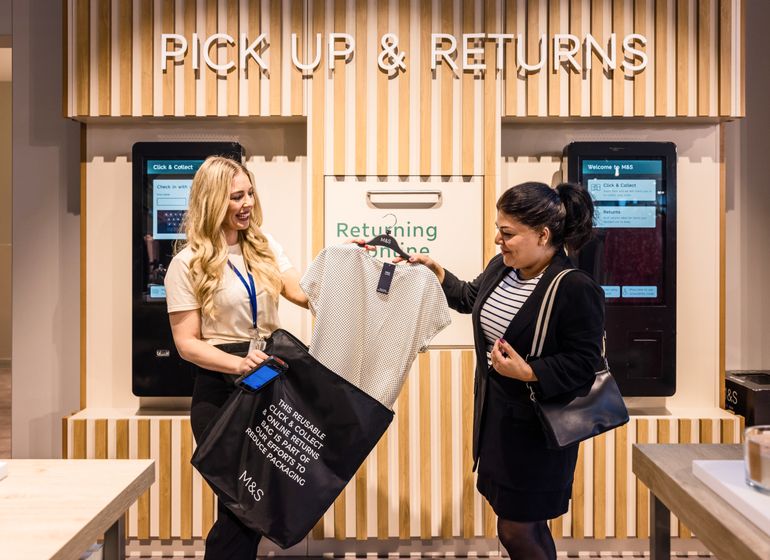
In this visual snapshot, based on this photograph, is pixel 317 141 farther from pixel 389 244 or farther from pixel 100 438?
pixel 100 438

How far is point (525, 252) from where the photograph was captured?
2029mm

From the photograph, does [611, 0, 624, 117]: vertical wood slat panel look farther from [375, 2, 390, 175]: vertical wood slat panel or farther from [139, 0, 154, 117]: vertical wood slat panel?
[139, 0, 154, 117]: vertical wood slat panel

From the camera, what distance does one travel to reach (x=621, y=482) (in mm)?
3045

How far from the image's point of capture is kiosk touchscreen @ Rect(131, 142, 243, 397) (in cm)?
298

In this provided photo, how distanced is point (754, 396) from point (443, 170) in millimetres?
1789

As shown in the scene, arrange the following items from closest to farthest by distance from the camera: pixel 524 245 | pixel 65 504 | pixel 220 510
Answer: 1. pixel 65 504
2. pixel 524 245
3. pixel 220 510

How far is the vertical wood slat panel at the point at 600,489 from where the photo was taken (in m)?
3.03

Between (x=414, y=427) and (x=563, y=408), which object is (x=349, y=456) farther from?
(x=414, y=427)

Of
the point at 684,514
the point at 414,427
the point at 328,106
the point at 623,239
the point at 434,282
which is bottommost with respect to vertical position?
the point at 414,427

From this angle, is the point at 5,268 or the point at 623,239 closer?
the point at 623,239

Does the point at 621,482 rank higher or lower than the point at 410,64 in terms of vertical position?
lower

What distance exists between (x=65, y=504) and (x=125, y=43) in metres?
2.32

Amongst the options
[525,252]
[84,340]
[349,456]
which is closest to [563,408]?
[525,252]


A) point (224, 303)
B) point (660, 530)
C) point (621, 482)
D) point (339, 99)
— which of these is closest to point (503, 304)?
point (660, 530)
